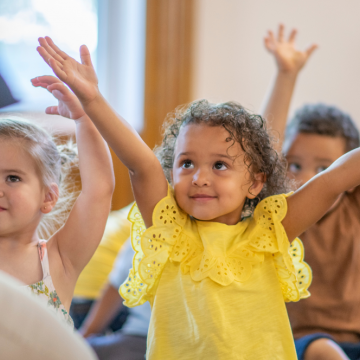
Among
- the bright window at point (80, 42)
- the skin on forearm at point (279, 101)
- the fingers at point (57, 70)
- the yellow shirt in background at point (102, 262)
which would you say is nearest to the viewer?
the fingers at point (57, 70)

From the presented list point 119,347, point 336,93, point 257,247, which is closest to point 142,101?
point 336,93

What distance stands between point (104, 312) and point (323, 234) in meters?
0.65

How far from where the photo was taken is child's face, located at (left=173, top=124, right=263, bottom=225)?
81cm

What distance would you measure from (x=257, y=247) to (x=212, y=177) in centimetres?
15

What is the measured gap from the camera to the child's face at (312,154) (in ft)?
3.76

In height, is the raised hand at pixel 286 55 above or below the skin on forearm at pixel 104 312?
above

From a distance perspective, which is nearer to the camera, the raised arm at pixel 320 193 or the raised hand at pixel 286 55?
the raised arm at pixel 320 193

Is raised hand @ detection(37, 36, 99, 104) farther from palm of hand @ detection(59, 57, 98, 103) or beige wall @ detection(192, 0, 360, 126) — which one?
beige wall @ detection(192, 0, 360, 126)

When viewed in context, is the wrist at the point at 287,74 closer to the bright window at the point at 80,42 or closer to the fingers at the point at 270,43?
the fingers at the point at 270,43

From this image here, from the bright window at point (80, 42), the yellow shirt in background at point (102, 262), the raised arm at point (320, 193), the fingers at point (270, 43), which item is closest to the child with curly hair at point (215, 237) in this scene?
the raised arm at point (320, 193)

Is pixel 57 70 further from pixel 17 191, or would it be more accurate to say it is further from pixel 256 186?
pixel 256 186

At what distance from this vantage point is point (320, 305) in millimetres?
1036

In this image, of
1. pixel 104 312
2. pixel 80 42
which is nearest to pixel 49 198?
pixel 104 312

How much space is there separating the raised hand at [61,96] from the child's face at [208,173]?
0.20 m
